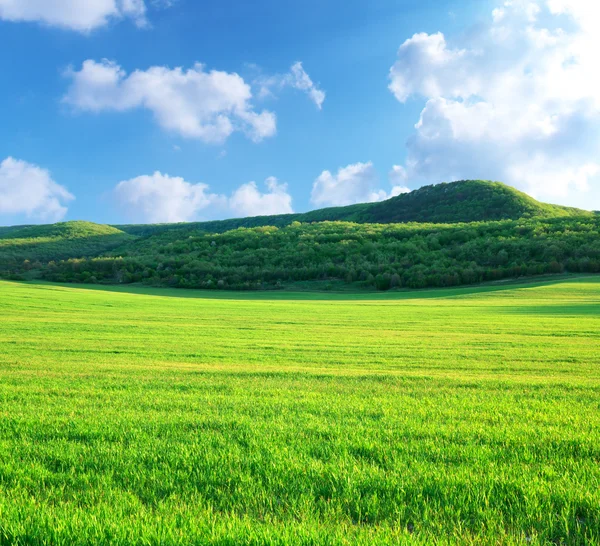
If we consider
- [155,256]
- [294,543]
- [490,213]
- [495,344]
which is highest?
[490,213]

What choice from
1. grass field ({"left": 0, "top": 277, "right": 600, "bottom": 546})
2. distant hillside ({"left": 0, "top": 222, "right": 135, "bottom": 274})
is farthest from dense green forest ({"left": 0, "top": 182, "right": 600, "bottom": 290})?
grass field ({"left": 0, "top": 277, "right": 600, "bottom": 546})

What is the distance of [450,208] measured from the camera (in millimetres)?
144375

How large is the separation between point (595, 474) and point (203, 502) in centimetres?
379

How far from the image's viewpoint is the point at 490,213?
136500 mm

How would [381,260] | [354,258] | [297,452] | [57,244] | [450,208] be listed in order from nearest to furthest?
[297,452] < [381,260] < [354,258] < [57,244] < [450,208]

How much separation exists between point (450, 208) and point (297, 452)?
486 feet

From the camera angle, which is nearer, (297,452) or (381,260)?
(297,452)

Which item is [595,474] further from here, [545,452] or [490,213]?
[490,213]

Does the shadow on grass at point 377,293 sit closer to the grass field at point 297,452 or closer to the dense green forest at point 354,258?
the dense green forest at point 354,258

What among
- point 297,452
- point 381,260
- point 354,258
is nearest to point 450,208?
point 354,258

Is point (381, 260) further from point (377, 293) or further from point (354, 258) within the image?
point (377, 293)

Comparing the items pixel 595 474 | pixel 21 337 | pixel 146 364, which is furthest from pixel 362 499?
pixel 21 337

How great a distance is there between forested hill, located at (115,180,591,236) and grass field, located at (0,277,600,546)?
128m

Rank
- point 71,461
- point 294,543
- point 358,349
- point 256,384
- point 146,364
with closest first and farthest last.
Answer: point 294,543
point 71,461
point 256,384
point 146,364
point 358,349
